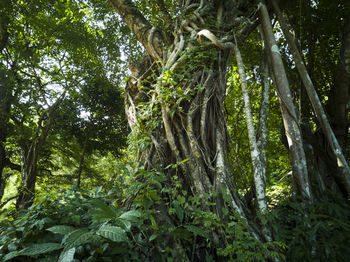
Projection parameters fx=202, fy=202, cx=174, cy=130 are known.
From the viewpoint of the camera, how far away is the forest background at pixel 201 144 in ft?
4.41

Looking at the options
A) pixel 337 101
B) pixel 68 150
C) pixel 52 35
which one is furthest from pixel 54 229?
pixel 68 150

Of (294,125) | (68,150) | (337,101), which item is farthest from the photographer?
(68,150)

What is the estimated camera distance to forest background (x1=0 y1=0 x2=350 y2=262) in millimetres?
1343

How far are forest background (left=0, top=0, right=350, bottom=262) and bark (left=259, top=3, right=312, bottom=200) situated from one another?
0.01 m

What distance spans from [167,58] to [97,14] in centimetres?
398

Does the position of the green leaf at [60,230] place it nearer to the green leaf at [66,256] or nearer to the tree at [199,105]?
the green leaf at [66,256]

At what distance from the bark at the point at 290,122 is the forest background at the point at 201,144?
13 millimetres

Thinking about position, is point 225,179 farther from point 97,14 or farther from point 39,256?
point 97,14

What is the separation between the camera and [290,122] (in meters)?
2.26

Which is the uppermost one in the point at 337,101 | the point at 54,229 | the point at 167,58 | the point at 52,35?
the point at 52,35

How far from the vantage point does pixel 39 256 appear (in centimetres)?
109

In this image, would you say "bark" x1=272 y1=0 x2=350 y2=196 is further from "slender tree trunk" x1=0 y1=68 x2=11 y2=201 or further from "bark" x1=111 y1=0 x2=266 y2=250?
"slender tree trunk" x1=0 y1=68 x2=11 y2=201

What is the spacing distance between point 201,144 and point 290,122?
3.39 ft

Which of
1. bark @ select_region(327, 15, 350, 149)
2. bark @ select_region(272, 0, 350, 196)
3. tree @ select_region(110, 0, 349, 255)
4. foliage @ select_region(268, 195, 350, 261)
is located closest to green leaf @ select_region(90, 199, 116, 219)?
tree @ select_region(110, 0, 349, 255)
